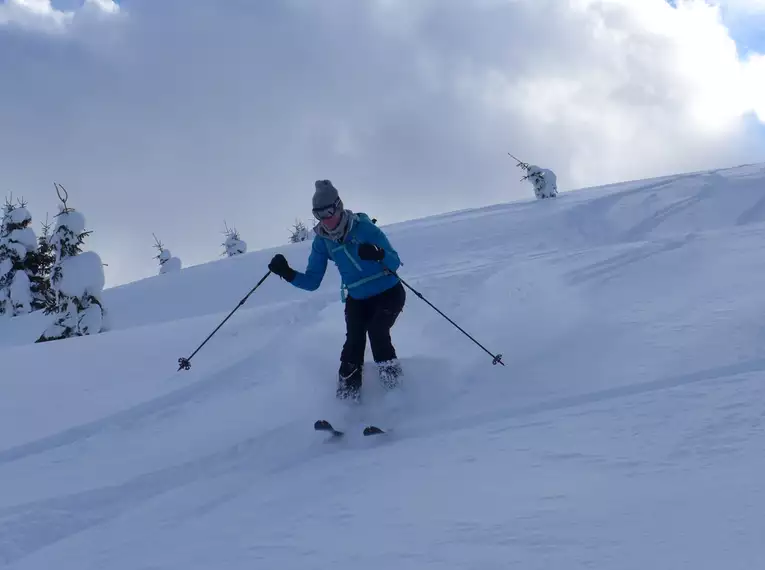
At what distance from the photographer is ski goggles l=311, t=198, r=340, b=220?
18.7 ft

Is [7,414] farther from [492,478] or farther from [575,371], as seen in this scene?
[575,371]

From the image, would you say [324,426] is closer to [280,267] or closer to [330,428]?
[330,428]

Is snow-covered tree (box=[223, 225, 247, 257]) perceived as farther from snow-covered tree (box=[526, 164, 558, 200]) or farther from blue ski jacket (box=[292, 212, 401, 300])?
blue ski jacket (box=[292, 212, 401, 300])

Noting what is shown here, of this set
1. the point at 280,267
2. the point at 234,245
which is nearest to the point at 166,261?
the point at 234,245

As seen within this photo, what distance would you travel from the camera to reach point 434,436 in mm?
4789

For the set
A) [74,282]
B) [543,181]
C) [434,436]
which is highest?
[543,181]

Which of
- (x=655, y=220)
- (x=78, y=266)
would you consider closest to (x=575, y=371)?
(x=655, y=220)

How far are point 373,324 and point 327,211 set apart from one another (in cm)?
110

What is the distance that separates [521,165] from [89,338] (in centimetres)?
2679

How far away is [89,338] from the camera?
26.1 feet

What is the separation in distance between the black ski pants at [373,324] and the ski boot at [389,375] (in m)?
0.07

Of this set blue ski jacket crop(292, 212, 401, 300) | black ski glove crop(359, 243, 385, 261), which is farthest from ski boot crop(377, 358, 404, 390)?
black ski glove crop(359, 243, 385, 261)

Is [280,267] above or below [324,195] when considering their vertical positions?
below

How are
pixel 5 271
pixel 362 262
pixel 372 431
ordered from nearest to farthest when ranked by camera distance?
pixel 372 431
pixel 362 262
pixel 5 271
